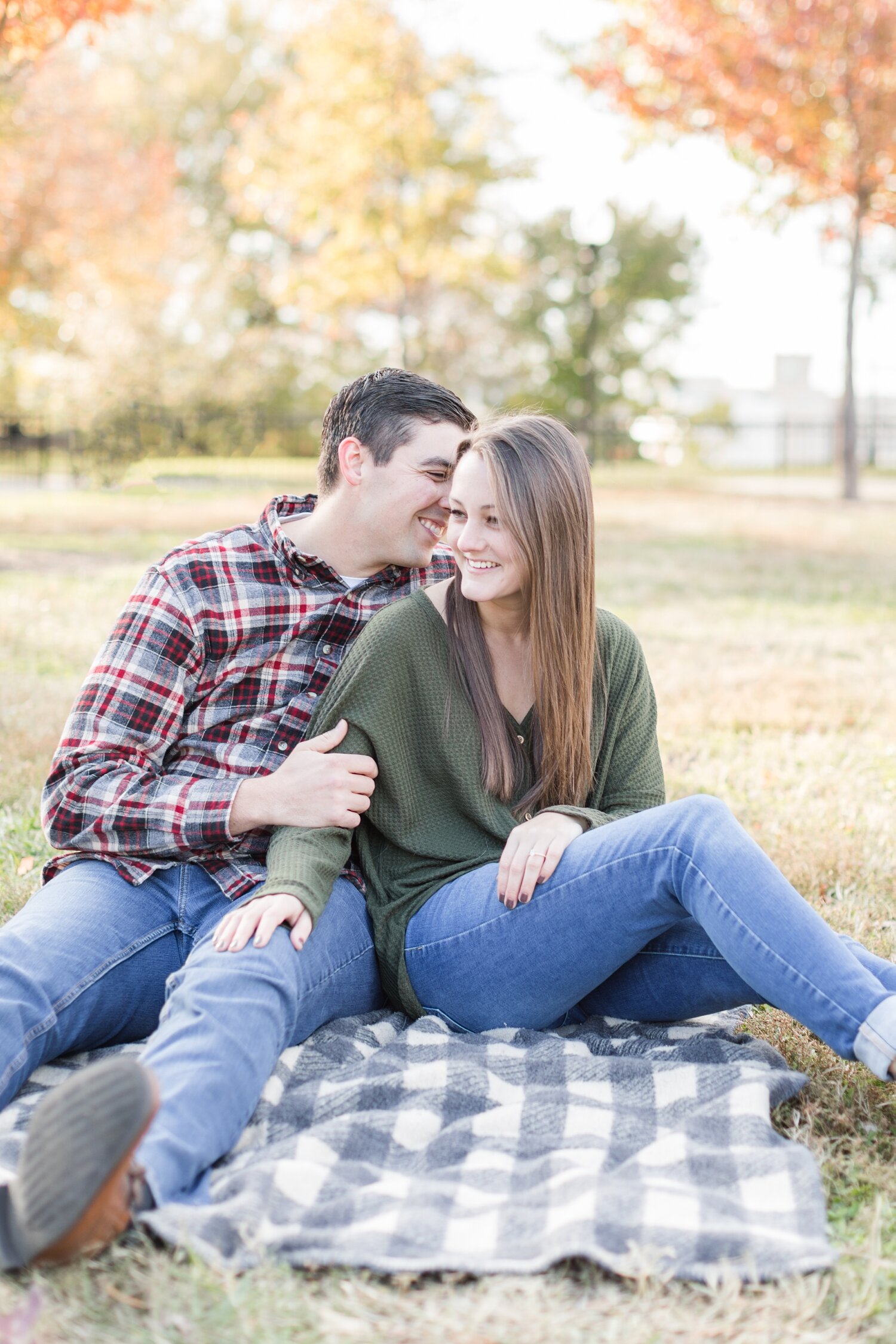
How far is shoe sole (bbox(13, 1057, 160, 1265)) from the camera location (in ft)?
5.84

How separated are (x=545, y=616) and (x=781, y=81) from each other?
41.5 feet

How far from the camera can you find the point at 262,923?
2.38 metres

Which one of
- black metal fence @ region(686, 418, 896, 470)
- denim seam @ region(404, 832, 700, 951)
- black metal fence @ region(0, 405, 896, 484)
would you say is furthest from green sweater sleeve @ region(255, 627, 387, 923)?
black metal fence @ region(686, 418, 896, 470)

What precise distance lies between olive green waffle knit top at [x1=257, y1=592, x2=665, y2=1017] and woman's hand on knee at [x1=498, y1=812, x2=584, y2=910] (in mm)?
103

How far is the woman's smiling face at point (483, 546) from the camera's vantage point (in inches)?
105

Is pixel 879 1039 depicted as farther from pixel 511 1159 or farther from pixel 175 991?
pixel 175 991

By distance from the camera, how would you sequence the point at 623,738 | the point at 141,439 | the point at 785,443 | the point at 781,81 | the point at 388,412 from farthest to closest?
the point at 785,443
the point at 141,439
the point at 781,81
the point at 388,412
the point at 623,738

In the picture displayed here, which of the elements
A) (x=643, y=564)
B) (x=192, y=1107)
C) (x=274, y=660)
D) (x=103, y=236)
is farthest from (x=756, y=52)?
(x=192, y=1107)

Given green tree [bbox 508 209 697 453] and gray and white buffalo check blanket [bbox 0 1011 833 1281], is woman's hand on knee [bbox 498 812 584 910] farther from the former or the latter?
green tree [bbox 508 209 697 453]

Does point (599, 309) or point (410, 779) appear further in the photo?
point (599, 309)

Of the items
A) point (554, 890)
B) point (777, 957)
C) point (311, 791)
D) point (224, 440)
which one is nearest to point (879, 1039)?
point (777, 957)

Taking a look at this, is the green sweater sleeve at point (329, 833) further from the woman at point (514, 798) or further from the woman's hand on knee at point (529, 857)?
the woman's hand on knee at point (529, 857)

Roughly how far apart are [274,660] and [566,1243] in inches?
57.6

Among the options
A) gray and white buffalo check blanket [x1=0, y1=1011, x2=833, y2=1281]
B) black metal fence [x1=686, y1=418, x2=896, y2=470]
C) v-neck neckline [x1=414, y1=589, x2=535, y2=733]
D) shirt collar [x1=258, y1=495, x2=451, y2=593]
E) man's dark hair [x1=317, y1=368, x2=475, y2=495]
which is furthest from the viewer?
black metal fence [x1=686, y1=418, x2=896, y2=470]
